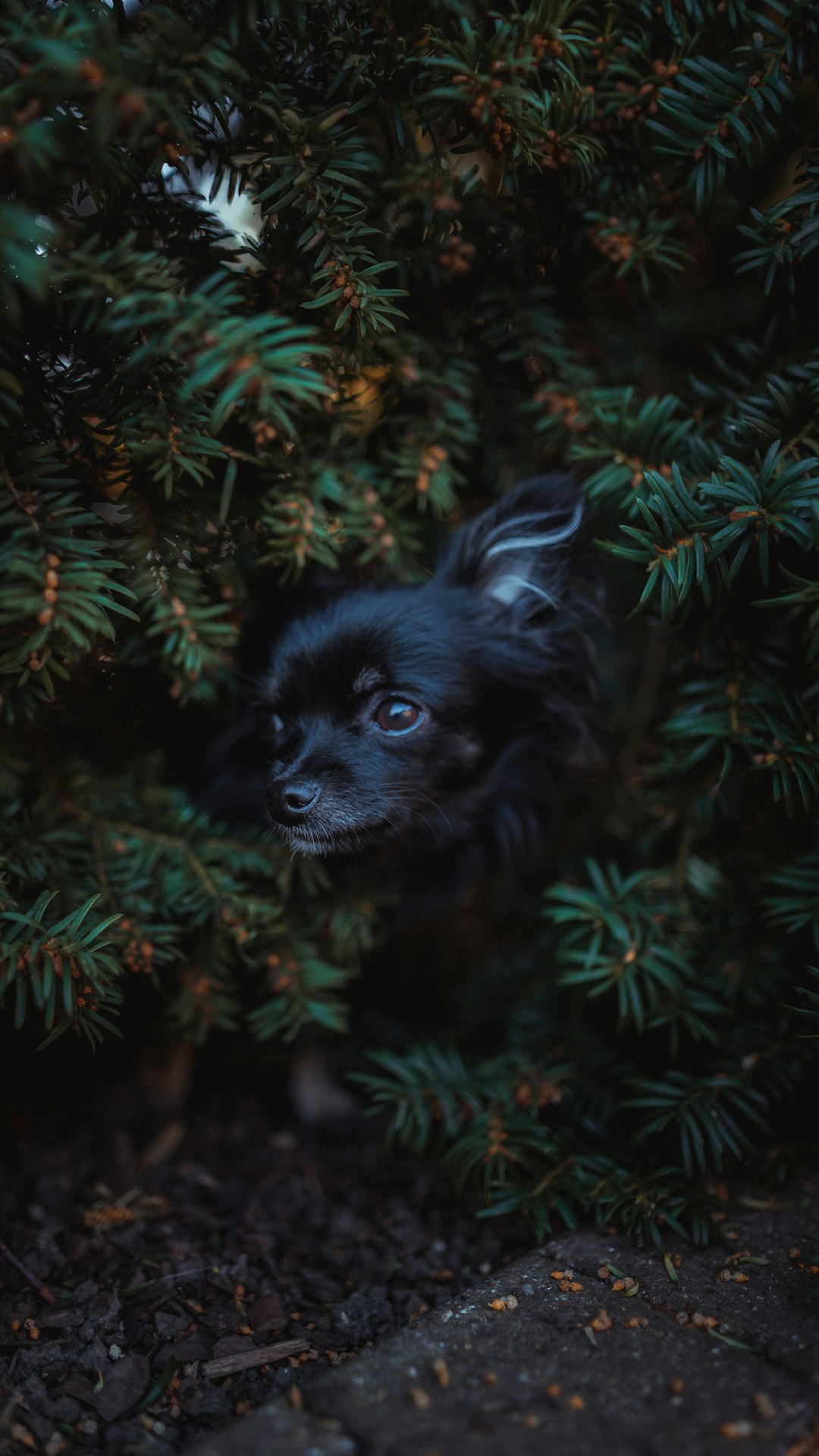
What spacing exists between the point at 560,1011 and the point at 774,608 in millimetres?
1284

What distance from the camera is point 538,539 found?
2236 mm

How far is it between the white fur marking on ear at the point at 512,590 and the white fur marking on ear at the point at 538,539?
0.10 metres

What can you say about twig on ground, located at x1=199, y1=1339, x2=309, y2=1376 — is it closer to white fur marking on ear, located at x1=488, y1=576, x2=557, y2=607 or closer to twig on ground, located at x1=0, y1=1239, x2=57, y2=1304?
twig on ground, located at x1=0, y1=1239, x2=57, y2=1304

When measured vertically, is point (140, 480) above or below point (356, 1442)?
above

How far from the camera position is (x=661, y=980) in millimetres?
2094

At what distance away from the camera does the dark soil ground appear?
62.1 inches

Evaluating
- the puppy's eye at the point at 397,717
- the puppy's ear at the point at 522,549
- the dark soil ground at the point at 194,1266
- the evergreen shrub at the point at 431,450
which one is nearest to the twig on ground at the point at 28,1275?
the dark soil ground at the point at 194,1266

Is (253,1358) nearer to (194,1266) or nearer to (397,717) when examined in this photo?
(194,1266)

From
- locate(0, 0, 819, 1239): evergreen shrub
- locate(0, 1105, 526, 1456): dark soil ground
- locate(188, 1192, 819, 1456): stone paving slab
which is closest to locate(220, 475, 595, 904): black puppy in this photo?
locate(0, 0, 819, 1239): evergreen shrub

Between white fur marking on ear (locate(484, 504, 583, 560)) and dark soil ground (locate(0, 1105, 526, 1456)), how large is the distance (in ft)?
5.56

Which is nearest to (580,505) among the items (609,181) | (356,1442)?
(609,181)

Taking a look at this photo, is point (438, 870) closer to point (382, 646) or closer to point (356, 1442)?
point (382, 646)

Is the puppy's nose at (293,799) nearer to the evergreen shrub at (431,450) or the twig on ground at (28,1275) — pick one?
the evergreen shrub at (431,450)

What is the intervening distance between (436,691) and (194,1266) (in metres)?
1.47
